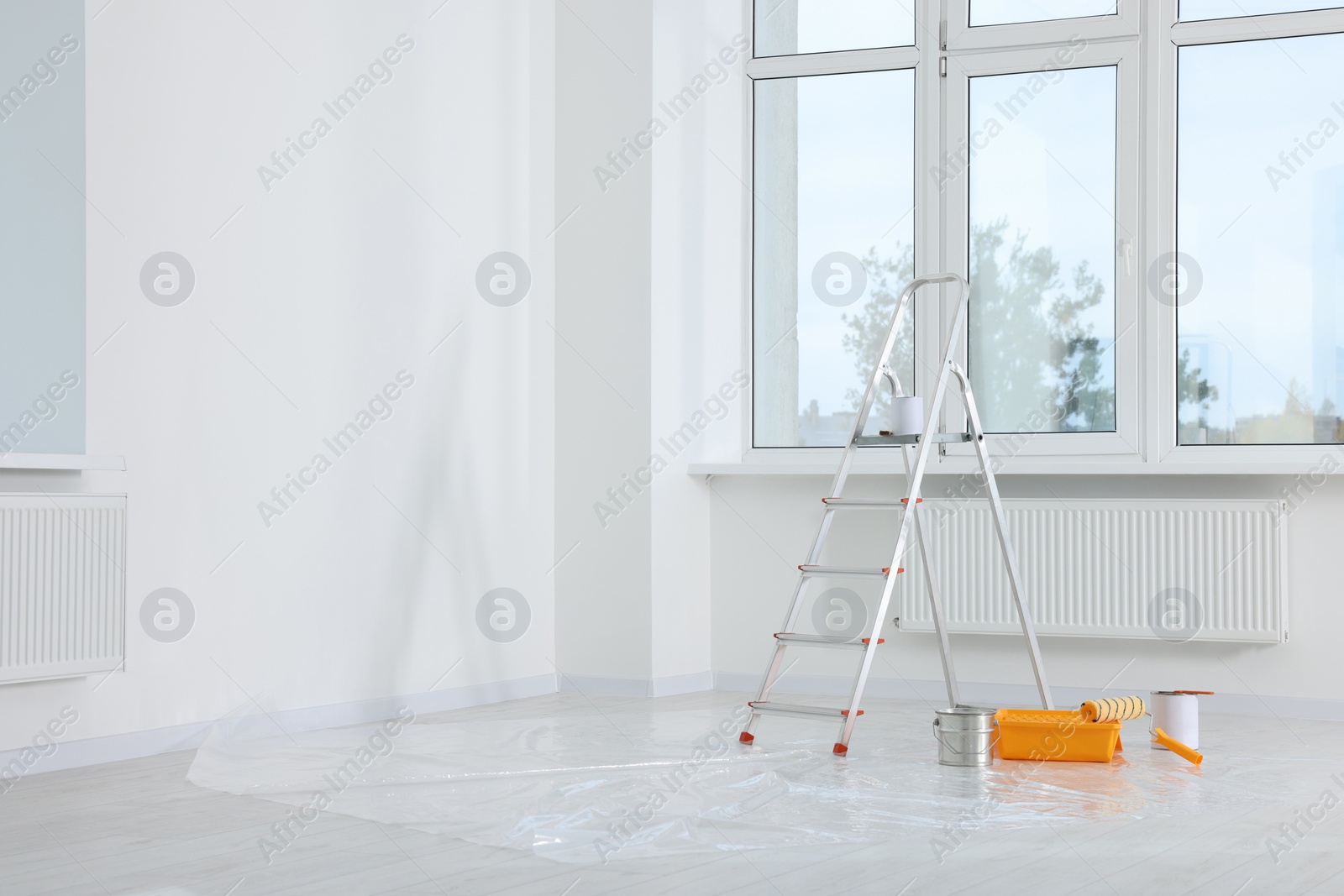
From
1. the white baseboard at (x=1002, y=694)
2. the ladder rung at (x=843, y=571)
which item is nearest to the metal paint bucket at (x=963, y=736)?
the ladder rung at (x=843, y=571)

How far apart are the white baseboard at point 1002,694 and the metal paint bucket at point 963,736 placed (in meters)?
1.24

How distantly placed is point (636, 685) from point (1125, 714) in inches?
74.4

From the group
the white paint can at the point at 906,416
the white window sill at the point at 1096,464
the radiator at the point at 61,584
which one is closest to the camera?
the radiator at the point at 61,584

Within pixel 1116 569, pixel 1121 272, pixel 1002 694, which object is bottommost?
pixel 1002 694

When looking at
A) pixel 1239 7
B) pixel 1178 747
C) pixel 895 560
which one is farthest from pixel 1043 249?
pixel 1178 747

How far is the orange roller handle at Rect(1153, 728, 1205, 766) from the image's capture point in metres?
3.48

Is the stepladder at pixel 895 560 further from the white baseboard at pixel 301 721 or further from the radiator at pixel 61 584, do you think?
the radiator at pixel 61 584

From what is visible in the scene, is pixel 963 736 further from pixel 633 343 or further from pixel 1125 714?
pixel 633 343

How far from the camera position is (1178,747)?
3539mm

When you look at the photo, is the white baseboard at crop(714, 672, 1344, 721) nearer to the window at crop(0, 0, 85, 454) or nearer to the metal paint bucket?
the metal paint bucket

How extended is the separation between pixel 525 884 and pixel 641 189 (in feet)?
10.3

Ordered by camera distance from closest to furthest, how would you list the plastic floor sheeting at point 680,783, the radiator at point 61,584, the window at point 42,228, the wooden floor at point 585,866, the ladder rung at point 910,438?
the wooden floor at point 585,866 → the plastic floor sheeting at point 680,783 → the radiator at point 61,584 → the window at point 42,228 → the ladder rung at point 910,438

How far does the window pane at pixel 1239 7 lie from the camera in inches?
183

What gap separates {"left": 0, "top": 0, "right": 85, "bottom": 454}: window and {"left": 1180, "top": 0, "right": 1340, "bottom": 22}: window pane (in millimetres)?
3668
